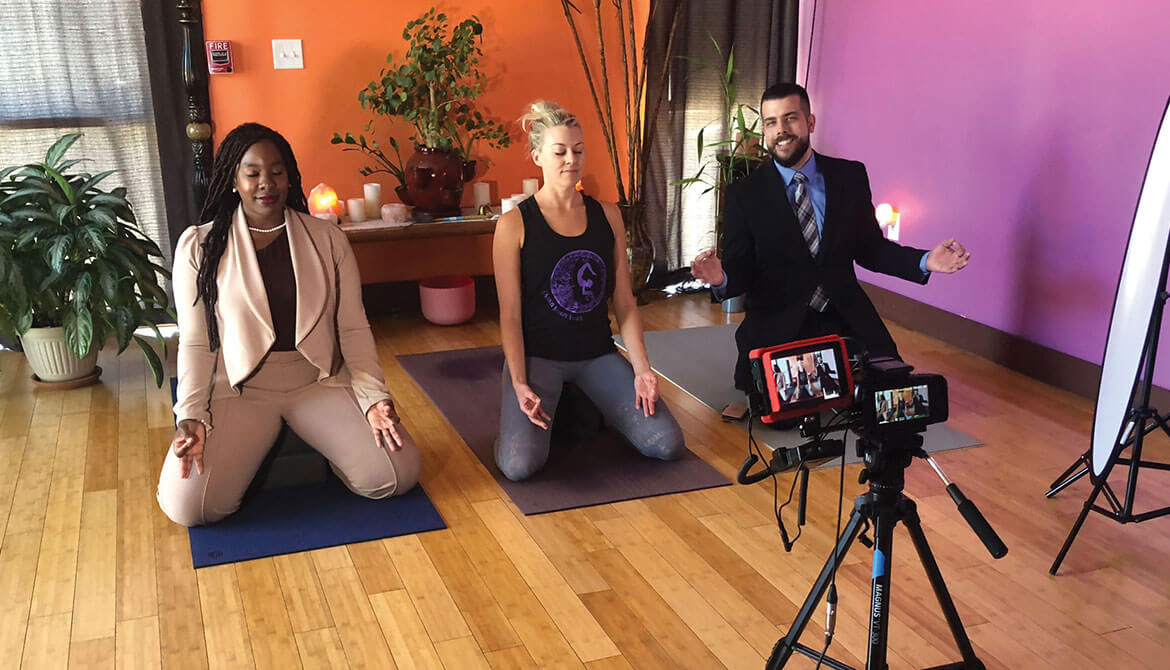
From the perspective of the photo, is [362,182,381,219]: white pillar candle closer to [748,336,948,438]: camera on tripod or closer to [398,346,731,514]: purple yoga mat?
[398,346,731,514]: purple yoga mat

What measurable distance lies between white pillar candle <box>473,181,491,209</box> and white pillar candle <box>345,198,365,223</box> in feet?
1.60

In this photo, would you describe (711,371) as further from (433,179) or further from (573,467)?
(433,179)

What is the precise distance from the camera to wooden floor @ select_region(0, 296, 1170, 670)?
6.78 feet

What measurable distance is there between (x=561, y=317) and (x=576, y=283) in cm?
10

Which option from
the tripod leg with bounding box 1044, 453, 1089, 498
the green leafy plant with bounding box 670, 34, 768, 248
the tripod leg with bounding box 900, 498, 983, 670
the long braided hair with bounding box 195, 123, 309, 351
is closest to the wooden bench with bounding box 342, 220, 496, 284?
the green leafy plant with bounding box 670, 34, 768, 248

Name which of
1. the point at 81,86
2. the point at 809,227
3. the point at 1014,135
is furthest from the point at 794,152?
the point at 81,86

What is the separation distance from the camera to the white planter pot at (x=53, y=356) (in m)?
3.51

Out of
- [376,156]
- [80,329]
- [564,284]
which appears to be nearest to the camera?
[564,284]

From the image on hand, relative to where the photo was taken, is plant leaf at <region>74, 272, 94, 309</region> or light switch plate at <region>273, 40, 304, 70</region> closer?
plant leaf at <region>74, 272, 94, 309</region>

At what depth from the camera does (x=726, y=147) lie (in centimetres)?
488

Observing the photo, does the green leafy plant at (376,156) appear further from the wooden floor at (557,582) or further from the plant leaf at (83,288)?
the wooden floor at (557,582)

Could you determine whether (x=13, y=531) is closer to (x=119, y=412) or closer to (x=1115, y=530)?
(x=119, y=412)

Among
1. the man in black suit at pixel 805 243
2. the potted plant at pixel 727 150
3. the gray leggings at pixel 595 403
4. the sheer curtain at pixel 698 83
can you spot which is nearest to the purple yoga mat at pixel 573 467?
the gray leggings at pixel 595 403

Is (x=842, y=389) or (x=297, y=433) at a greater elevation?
(x=842, y=389)
